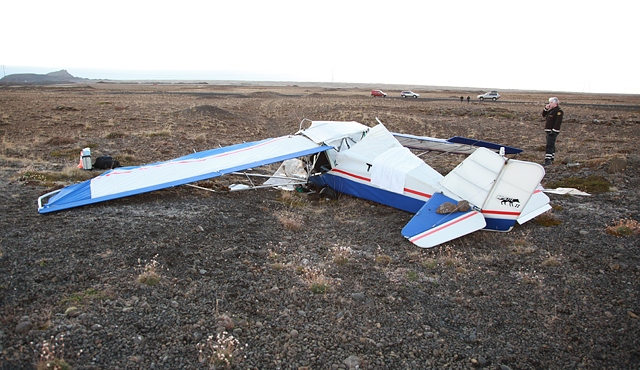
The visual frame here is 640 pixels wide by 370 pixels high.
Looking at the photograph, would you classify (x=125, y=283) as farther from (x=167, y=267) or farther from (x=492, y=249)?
(x=492, y=249)

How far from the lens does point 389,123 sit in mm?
24734

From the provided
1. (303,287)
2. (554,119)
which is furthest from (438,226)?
(554,119)

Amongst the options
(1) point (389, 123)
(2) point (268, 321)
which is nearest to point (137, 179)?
(2) point (268, 321)

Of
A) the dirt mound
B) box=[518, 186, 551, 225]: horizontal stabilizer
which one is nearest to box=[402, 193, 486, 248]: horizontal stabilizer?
box=[518, 186, 551, 225]: horizontal stabilizer

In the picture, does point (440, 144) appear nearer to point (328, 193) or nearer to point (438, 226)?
point (328, 193)

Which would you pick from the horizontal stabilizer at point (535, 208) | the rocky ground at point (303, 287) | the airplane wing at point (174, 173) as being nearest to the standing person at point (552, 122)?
the rocky ground at point (303, 287)

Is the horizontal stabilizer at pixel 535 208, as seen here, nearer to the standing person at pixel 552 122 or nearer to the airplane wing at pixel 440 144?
the airplane wing at pixel 440 144

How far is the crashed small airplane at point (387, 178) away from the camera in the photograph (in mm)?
5949

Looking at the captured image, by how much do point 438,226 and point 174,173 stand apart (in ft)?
18.5

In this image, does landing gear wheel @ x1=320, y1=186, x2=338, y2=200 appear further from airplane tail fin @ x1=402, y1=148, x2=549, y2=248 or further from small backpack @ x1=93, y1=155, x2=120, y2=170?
small backpack @ x1=93, y1=155, x2=120, y2=170

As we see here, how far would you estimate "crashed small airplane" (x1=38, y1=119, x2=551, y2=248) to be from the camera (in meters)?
5.95

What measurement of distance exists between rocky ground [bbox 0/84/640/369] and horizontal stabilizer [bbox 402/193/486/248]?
0.26 meters

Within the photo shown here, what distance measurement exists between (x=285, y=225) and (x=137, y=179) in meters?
3.51

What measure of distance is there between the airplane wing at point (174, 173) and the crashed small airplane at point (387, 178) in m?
0.02
